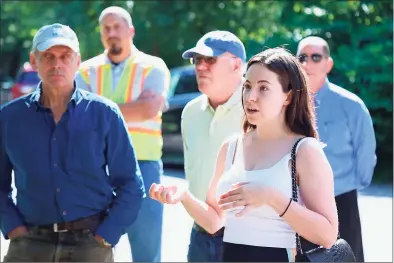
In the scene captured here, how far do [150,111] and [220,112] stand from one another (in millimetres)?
871

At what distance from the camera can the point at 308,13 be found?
13492 millimetres

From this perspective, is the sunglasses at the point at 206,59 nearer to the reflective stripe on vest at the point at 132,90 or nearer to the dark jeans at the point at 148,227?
the reflective stripe on vest at the point at 132,90

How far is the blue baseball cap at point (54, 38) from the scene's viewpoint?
3.79 m

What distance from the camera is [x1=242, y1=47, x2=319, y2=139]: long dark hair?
2.92 m

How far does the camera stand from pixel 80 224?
365cm

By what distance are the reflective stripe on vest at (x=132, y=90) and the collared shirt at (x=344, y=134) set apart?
1.12 m

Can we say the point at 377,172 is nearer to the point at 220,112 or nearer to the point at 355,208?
the point at 355,208

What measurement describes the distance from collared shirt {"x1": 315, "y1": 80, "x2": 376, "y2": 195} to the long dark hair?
213cm

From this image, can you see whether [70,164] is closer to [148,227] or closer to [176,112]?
[148,227]

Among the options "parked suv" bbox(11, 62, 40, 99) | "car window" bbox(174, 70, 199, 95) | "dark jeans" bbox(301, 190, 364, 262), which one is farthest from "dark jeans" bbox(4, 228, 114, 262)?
"parked suv" bbox(11, 62, 40, 99)

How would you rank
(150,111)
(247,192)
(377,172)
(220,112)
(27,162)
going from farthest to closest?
(377,172)
(150,111)
(220,112)
(27,162)
(247,192)

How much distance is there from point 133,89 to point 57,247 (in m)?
1.69

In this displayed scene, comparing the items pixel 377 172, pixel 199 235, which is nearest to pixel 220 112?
pixel 199 235

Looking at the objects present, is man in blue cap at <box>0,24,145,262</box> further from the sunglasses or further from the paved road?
the paved road
